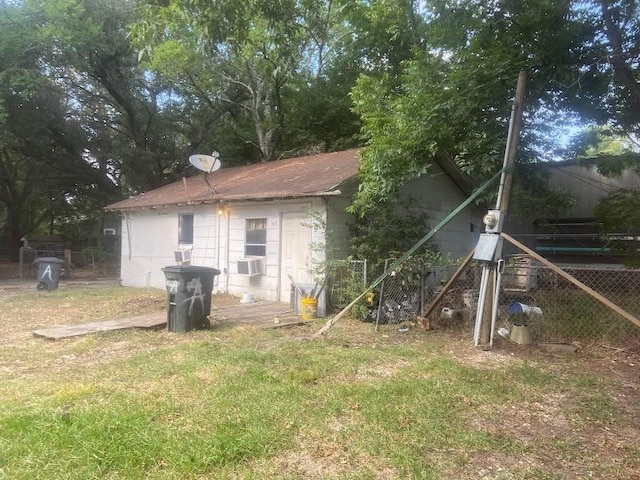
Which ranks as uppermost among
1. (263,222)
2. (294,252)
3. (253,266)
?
(263,222)

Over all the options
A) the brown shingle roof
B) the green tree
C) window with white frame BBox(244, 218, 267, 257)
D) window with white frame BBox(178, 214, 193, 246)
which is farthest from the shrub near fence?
window with white frame BBox(178, 214, 193, 246)

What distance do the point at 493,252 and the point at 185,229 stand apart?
33.4ft

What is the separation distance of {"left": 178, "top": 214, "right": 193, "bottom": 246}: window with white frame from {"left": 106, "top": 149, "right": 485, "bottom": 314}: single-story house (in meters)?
0.03

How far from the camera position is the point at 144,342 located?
6594 mm

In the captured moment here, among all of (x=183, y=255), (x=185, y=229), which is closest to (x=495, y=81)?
(x=183, y=255)

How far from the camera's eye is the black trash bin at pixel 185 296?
7137mm

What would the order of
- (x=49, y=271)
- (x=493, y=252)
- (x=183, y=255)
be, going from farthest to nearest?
(x=183, y=255) → (x=49, y=271) → (x=493, y=252)

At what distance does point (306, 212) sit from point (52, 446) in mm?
7628

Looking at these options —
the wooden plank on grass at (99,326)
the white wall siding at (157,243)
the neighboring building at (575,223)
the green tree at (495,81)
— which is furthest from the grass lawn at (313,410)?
the neighboring building at (575,223)

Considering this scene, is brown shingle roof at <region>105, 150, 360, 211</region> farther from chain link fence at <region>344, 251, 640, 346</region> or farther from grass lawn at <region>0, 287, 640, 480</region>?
→ grass lawn at <region>0, 287, 640, 480</region>

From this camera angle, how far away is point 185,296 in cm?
714

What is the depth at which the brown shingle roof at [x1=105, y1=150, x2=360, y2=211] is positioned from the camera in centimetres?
1041

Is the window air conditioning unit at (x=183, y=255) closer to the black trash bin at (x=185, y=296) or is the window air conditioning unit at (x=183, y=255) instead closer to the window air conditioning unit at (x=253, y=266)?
the window air conditioning unit at (x=253, y=266)

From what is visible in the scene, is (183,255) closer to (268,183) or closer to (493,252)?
(268,183)
